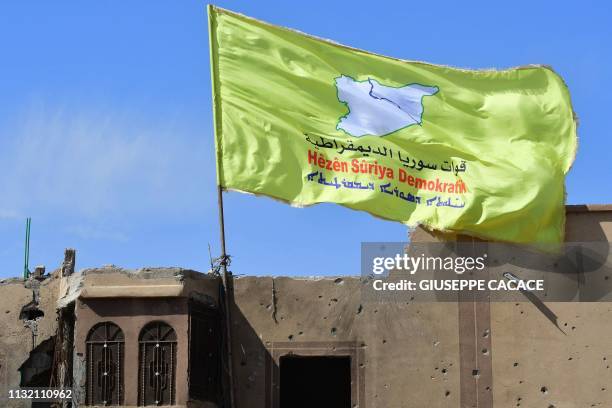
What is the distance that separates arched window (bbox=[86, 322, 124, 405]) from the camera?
15836 millimetres

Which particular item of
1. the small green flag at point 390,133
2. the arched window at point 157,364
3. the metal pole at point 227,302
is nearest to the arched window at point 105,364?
the arched window at point 157,364

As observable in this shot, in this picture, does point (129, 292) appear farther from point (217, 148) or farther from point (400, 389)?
Answer: point (400, 389)

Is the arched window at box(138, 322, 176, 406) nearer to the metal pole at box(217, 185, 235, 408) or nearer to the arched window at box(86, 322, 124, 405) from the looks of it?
the arched window at box(86, 322, 124, 405)

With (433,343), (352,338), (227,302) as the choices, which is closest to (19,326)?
(227,302)

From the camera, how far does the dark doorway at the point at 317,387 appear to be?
21.7 meters

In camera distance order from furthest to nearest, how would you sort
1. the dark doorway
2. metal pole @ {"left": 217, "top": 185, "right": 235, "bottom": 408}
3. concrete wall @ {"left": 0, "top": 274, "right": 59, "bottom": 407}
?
the dark doorway < concrete wall @ {"left": 0, "top": 274, "right": 59, "bottom": 407} < metal pole @ {"left": 217, "top": 185, "right": 235, "bottom": 408}

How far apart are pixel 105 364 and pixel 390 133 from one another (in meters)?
5.29

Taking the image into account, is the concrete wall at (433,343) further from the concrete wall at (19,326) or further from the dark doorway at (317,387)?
Answer: the dark doorway at (317,387)

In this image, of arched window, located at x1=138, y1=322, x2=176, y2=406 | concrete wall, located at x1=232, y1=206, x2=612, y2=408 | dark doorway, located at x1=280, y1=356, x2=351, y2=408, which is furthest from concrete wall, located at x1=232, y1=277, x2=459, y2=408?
dark doorway, located at x1=280, y1=356, x2=351, y2=408

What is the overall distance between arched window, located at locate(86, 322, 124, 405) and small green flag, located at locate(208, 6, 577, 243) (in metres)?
2.61

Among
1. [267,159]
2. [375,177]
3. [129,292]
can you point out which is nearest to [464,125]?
[375,177]

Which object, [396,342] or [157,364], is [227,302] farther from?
[396,342]

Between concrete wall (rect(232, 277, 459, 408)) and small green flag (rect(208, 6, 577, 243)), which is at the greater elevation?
small green flag (rect(208, 6, 577, 243))

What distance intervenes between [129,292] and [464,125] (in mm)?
5594
